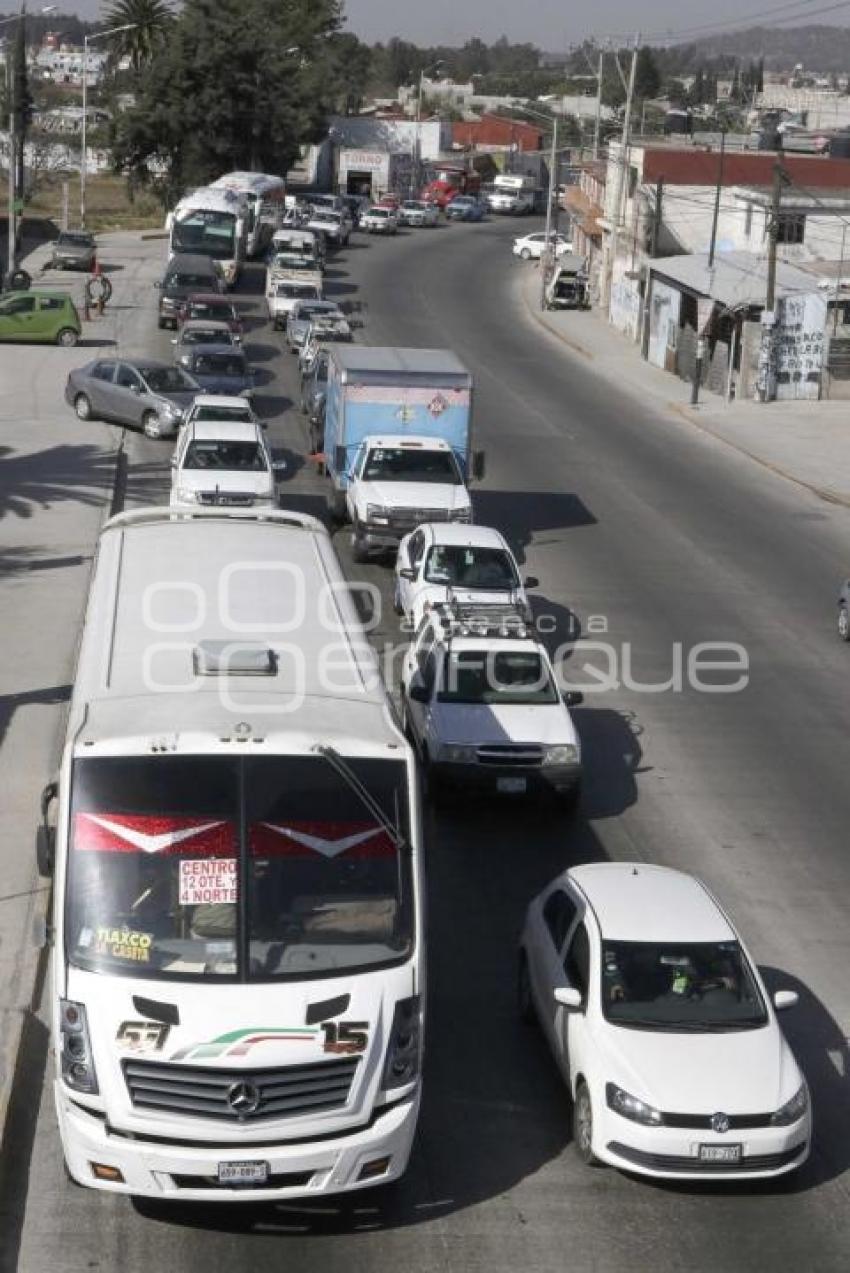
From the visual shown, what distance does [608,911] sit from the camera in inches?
557

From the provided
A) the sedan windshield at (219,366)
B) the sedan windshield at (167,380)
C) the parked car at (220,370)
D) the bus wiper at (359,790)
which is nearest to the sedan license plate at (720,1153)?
the bus wiper at (359,790)

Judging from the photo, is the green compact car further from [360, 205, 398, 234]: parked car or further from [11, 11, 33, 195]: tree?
[360, 205, 398, 234]: parked car

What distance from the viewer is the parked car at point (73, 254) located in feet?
243

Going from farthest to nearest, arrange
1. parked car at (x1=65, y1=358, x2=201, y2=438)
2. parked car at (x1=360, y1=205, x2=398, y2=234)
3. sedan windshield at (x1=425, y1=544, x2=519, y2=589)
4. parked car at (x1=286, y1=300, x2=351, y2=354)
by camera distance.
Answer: parked car at (x1=360, y1=205, x2=398, y2=234) < parked car at (x1=286, y1=300, x2=351, y2=354) < parked car at (x1=65, y1=358, x2=201, y2=438) < sedan windshield at (x1=425, y1=544, x2=519, y2=589)

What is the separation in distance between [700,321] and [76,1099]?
50.7m

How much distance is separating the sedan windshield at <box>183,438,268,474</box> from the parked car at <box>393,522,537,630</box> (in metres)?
6.17

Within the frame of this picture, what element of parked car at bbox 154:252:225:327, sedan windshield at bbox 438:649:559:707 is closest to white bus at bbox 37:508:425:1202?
sedan windshield at bbox 438:649:559:707

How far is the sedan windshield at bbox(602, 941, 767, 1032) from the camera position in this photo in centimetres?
1323

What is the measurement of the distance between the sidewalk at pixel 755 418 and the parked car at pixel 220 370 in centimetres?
1230

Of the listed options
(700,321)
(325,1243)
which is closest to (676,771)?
(325,1243)

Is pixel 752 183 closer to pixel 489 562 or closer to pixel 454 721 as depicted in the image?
pixel 489 562

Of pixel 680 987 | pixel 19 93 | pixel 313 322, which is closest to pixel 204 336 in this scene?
pixel 313 322

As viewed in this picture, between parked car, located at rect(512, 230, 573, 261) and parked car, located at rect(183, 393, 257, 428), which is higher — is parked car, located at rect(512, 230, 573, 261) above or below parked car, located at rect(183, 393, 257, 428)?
below

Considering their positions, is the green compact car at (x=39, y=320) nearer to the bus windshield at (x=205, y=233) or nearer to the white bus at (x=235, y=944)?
the bus windshield at (x=205, y=233)
